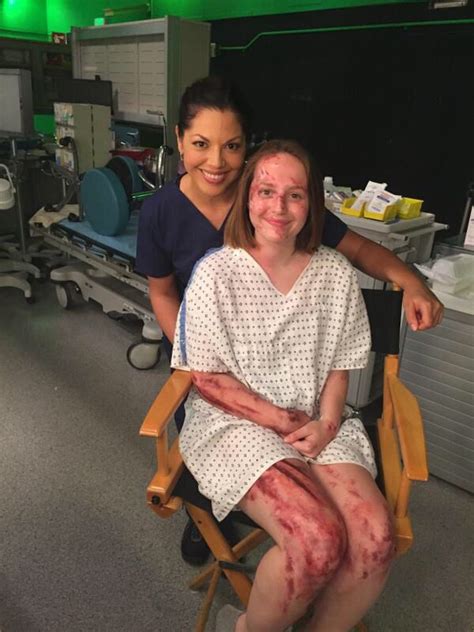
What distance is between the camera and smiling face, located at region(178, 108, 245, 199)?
4.05ft

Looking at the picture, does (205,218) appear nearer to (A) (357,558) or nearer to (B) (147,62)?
(A) (357,558)

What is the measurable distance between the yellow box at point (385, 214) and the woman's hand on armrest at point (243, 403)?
1089 millimetres

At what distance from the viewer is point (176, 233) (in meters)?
1.39

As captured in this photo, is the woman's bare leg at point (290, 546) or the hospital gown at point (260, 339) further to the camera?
the hospital gown at point (260, 339)

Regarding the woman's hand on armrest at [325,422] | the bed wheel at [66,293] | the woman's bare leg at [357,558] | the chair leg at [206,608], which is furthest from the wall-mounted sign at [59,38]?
the woman's bare leg at [357,558]

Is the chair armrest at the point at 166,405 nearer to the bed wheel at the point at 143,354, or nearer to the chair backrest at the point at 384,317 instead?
the chair backrest at the point at 384,317

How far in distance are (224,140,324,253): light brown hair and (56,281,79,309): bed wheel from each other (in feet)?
7.64

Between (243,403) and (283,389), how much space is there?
11 cm

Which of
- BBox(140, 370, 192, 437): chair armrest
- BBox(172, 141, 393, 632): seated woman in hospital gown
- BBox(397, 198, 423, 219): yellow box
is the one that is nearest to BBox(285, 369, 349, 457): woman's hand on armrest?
BBox(172, 141, 393, 632): seated woman in hospital gown

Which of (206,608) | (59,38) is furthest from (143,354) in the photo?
(59,38)

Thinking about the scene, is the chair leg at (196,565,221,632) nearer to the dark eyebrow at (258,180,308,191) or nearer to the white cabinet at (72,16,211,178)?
the dark eyebrow at (258,180,308,191)

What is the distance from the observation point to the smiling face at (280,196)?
3.76 ft

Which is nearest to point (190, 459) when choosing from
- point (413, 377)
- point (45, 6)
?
point (413, 377)

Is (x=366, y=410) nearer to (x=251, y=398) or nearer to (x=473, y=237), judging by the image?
(x=473, y=237)
